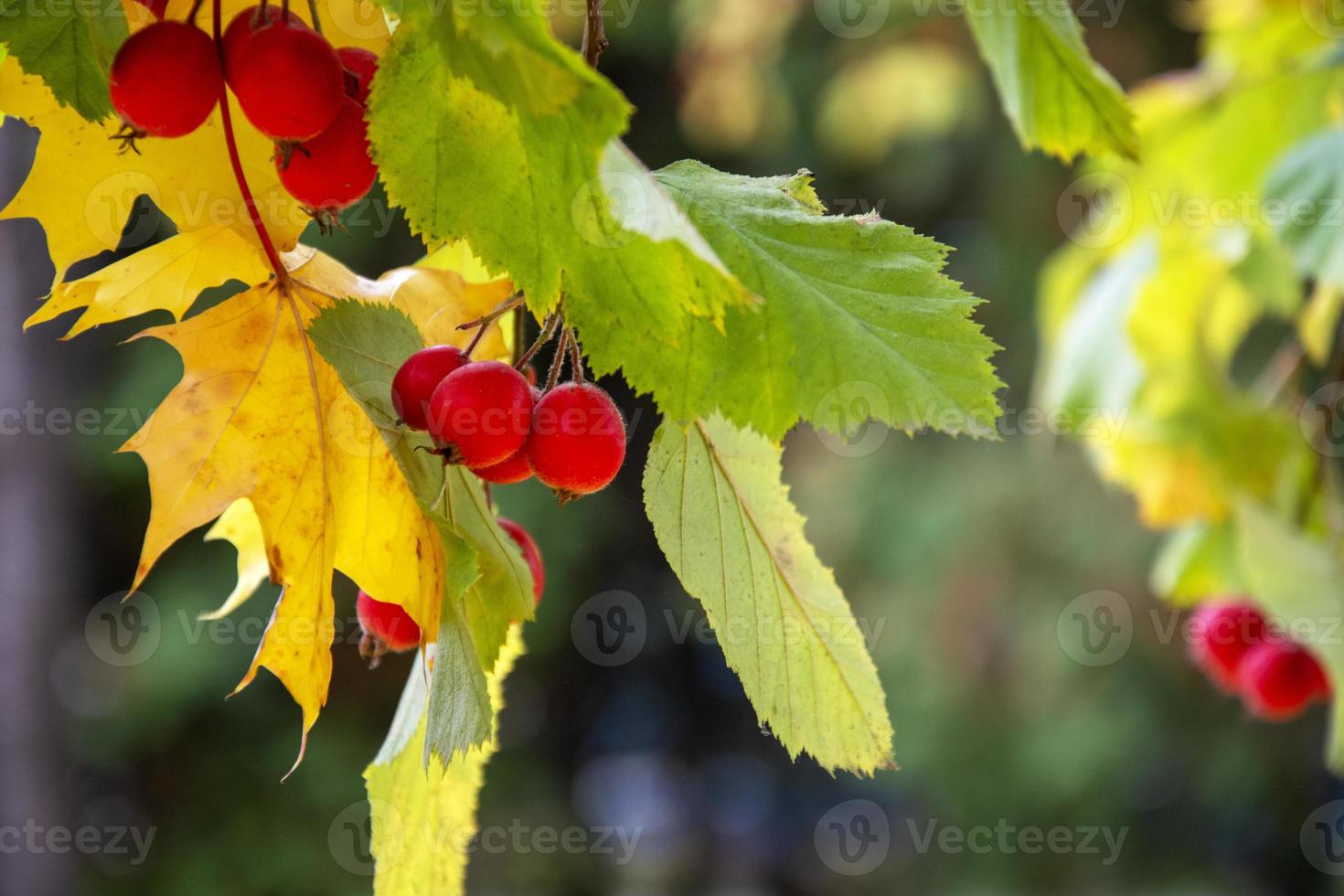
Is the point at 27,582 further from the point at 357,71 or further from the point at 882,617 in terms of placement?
the point at 357,71

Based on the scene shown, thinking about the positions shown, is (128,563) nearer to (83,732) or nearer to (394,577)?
(83,732)

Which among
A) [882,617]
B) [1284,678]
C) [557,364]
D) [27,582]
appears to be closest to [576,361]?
[557,364]

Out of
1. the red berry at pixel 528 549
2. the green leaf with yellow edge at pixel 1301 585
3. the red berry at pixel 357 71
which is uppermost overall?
the red berry at pixel 357 71

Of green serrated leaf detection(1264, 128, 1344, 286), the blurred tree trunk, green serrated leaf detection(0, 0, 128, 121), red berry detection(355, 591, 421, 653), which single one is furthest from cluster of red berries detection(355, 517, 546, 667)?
the blurred tree trunk

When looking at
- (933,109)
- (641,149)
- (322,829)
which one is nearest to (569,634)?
(322,829)

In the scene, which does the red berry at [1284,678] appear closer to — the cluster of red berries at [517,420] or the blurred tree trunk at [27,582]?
the cluster of red berries at [517,420]

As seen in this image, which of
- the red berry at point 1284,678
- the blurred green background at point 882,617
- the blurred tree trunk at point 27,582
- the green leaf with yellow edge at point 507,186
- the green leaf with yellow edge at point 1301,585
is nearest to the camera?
the green leaf with yellow edge at point 507,186

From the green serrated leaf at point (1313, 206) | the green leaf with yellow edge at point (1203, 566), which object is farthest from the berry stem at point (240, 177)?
the green leaf with yellow edge at point (1203, 566)

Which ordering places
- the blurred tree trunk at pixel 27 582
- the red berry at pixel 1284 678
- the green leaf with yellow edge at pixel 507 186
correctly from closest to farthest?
1. the green leaf with yellow edge at pixel 507 186
2. the red berry at pixel 1284 678
3. the blurred tree trunk at pixel 27 582
